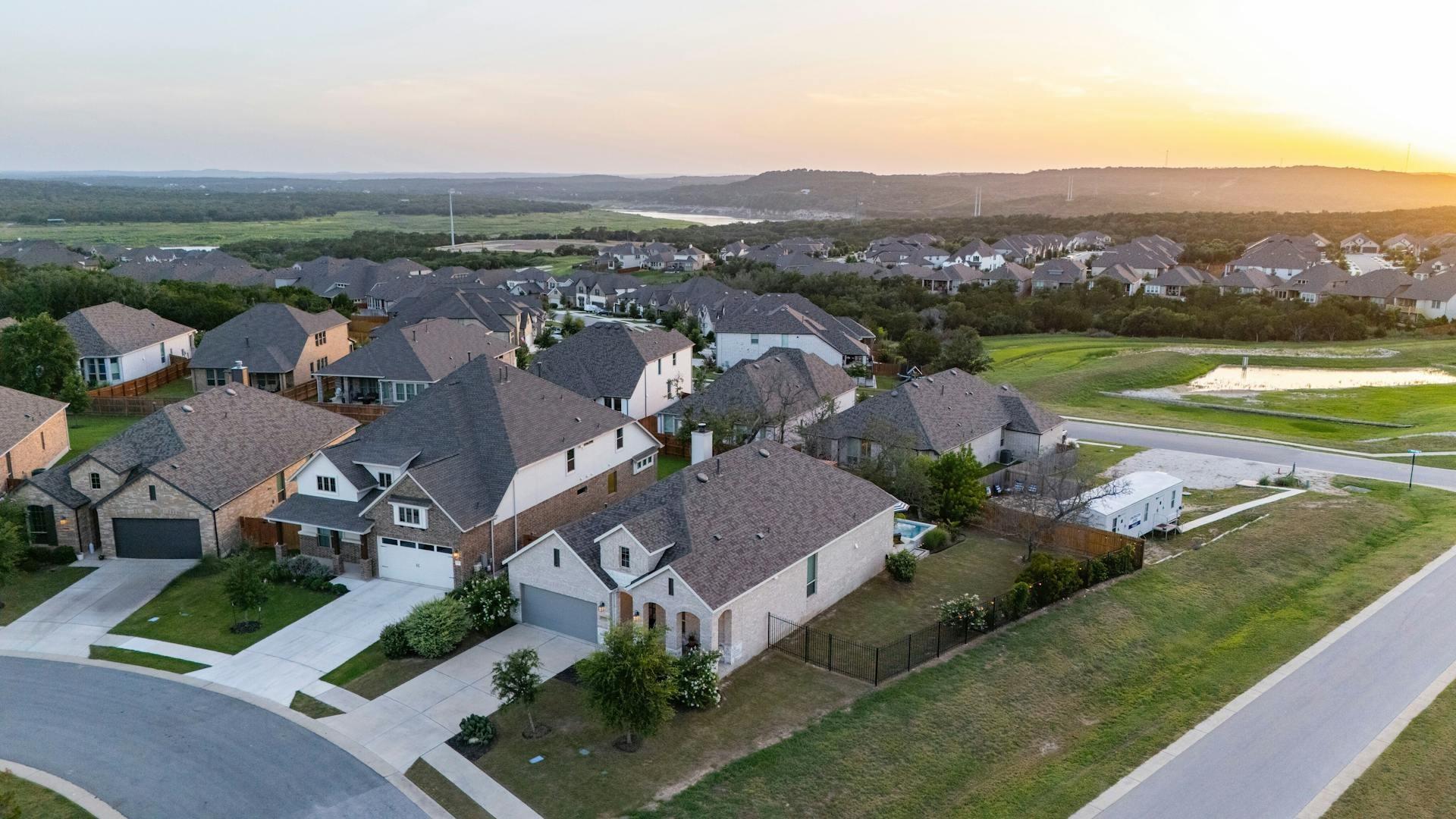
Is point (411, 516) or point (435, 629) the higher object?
point (411, 516)

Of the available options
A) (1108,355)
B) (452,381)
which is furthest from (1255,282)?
(452,381)

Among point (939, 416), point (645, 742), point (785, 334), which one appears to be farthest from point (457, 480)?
point (785, 334)

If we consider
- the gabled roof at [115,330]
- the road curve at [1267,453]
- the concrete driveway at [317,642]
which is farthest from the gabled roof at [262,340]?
the road curve at [1267,453]

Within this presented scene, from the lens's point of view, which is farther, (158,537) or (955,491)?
(955,491)

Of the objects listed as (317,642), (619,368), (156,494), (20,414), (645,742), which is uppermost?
(619,368)

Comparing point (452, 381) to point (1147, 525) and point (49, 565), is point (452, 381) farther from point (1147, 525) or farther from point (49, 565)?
point (1147, 525)

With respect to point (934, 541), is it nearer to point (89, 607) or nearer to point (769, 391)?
point (769, 391)

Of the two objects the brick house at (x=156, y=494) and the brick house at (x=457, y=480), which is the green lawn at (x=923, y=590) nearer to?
the brick house at (x=457, y=480)
